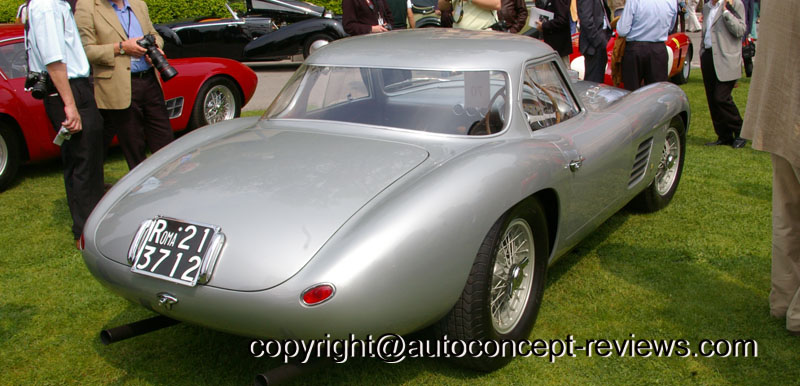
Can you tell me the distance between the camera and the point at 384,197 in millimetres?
2691

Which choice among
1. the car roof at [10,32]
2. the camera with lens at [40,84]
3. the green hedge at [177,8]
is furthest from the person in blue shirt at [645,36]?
the green hedge at [177,8]

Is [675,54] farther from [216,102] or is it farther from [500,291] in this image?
[500,291]

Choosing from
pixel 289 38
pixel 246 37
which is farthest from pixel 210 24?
pixel 289 38

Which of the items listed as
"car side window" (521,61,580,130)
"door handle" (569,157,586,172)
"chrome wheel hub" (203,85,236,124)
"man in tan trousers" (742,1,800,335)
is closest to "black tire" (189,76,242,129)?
"chrome wheel hub" (203,85,236,124)

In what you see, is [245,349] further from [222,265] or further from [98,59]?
[98,59]

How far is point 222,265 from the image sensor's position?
2.48 metres

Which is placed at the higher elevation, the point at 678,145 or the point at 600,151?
the point at 600,151

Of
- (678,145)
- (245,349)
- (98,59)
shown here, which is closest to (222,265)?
(245,349)

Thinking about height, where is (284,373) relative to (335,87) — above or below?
below

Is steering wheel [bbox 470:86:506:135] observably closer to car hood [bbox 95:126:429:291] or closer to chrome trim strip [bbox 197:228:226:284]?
car hood [bbox 95:126:429:291]

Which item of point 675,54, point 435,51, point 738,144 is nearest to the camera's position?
point 435,51

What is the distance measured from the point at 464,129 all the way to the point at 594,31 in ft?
15.6

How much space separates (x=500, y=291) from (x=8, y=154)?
4.68m

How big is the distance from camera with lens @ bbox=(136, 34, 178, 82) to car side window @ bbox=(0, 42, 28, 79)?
173 cm
